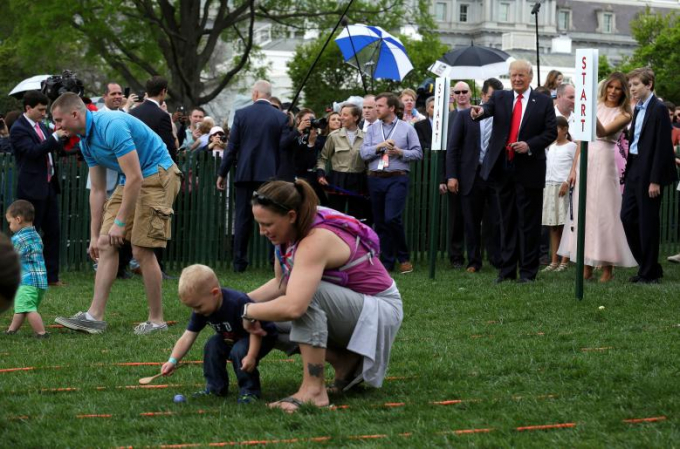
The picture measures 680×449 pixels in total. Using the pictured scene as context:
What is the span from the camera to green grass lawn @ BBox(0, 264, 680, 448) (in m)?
5.38

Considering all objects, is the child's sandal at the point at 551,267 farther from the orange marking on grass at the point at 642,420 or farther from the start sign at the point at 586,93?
the orange marking on grass at the point at 642,420

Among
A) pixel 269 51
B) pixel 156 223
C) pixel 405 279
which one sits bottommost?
pixel 405 279

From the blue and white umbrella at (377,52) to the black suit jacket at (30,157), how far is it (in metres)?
8.72

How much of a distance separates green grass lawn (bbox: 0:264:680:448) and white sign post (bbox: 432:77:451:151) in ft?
8.66

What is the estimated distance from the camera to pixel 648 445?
199 inches

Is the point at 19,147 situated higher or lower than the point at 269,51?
lower

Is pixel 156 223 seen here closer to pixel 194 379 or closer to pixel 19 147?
pixel 194 379

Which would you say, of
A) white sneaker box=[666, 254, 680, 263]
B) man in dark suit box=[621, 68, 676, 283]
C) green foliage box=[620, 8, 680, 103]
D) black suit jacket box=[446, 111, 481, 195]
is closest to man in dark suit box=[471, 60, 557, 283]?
man in dark suit box=[621, 68, 676, 283]

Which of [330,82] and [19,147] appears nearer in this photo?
[19,147]

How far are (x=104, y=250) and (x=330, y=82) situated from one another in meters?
43.6

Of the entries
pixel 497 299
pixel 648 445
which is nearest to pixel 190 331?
pixel 648 445

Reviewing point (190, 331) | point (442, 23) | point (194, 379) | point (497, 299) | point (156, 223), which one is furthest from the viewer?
point (442, 23)

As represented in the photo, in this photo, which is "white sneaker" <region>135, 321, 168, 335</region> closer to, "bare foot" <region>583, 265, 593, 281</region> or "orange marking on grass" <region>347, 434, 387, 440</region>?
"orange marking on grass" <region>347, 434, 387, 440</region>

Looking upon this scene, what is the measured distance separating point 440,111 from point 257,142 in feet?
8.12
